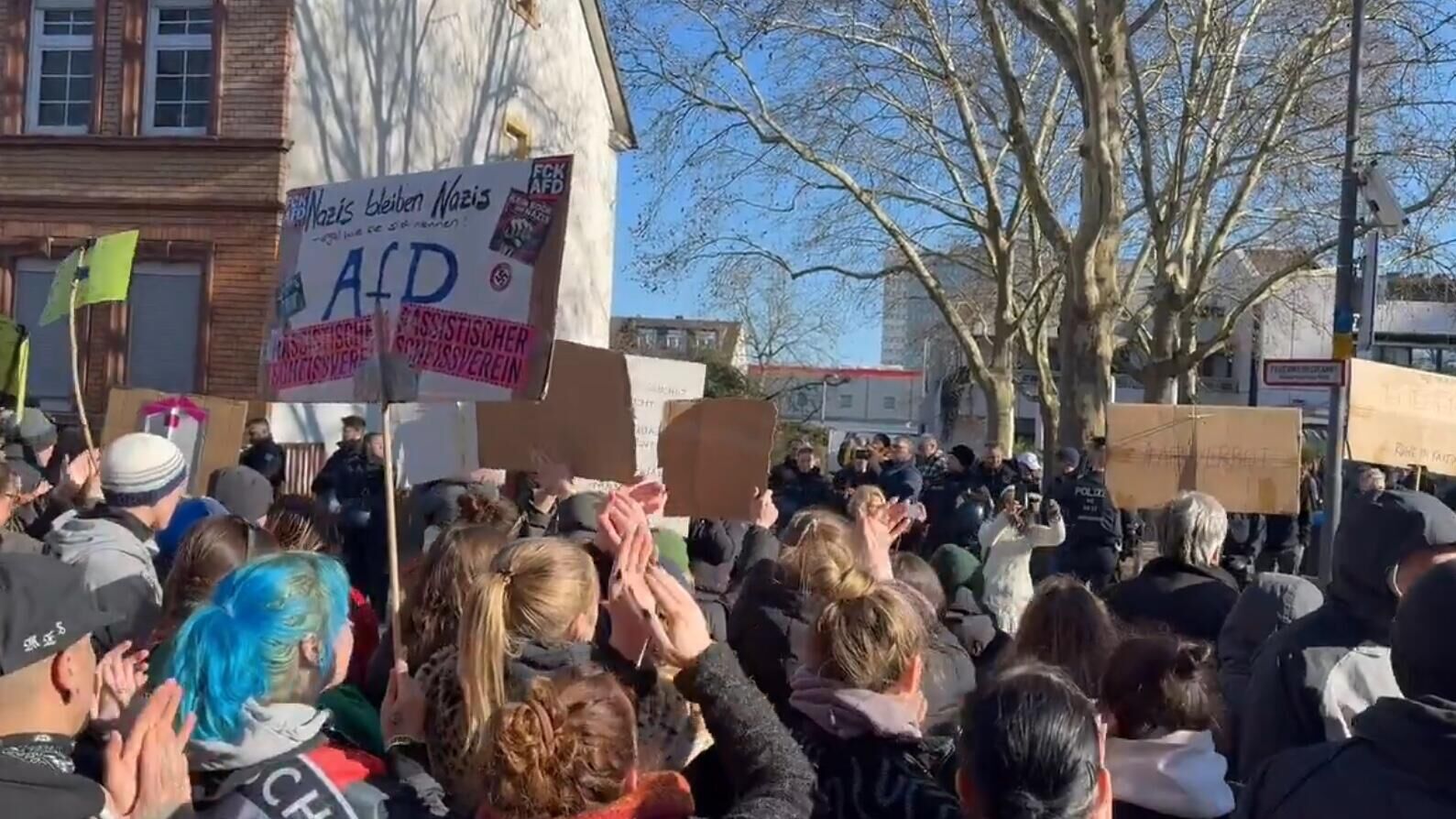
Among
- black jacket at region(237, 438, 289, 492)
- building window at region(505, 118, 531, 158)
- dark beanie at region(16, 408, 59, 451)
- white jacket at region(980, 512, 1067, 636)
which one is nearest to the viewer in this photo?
white jacket at region(980, 512, 1067, 636)

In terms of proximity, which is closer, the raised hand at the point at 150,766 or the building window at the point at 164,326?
the raised hand at the point at 150,766

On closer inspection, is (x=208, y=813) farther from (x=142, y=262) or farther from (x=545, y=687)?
(x=142, y=262)

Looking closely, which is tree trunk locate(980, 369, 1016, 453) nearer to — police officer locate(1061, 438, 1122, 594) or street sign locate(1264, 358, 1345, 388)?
street sign locate(1264, 358, 1345, 388)

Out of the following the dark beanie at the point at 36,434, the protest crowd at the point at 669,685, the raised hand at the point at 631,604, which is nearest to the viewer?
the protest crowd at the point at 669,685

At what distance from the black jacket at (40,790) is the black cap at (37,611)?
152mm

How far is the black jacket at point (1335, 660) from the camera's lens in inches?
126

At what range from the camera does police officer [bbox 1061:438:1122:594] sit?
361 inches

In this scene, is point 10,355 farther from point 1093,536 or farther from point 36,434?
point 1093,536

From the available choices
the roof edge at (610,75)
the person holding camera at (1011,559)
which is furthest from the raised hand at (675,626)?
the roof edge at (610,75)

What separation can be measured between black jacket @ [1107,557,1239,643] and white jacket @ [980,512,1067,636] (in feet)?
6.59

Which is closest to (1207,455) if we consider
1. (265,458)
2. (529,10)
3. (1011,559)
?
(1011,559)

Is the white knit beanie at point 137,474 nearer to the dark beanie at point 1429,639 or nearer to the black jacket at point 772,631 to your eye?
the black jacket at point 772,631

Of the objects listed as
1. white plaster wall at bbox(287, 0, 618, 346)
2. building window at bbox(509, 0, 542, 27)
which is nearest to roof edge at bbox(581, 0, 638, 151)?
white plaster wall at bbox(287, 0, 618, 346)

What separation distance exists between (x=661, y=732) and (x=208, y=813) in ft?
3.09
